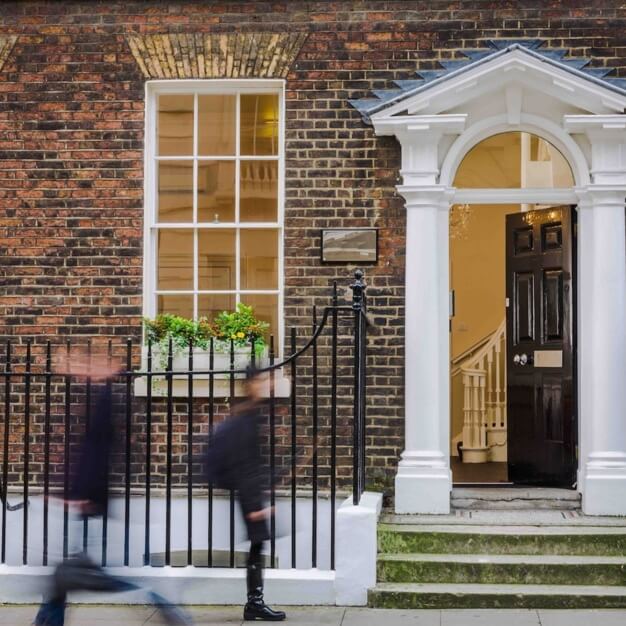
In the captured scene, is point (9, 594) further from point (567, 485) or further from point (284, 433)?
point (567, 485)

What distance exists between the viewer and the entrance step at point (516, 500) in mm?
8820

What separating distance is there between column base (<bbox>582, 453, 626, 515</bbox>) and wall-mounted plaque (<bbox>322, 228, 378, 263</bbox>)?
90.8 inches

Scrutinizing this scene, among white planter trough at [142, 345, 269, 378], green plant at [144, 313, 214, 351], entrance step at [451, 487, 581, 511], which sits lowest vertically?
entrance step at [451, 487, 581, 511]

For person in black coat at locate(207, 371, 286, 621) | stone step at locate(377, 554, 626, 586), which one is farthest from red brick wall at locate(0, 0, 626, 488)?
person in black coat at locate(207, 371, 286, 621)

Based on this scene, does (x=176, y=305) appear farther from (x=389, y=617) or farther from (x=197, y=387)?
(x=389, y=617)

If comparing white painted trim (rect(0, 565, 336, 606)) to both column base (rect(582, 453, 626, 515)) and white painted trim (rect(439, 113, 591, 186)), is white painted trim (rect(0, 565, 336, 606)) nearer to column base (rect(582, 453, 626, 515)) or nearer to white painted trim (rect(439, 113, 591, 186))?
column base (rect(582, 453, 626, 515))

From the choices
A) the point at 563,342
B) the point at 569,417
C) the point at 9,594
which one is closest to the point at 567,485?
the point at 569,417

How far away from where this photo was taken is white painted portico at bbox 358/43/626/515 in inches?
341

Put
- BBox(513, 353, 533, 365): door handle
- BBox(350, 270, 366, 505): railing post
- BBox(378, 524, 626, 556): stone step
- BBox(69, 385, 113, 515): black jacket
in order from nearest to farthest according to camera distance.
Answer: BBox(69, 385, 113, 515): black jacket < BBox(350, 270, 366, 505): railing post < BBox(378, 524, 626, 556): stone step < BBox(513, 353, 533, 365): door handle


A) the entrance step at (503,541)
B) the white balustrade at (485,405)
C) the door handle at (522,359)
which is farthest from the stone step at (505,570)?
the white balustrade at (485,405)

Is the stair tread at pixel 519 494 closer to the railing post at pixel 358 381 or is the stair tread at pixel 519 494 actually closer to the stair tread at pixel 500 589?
the railing post at pixel 358 381

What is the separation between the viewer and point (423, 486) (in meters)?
8.70

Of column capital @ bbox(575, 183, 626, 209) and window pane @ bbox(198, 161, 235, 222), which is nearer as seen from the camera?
column capital @ bbox(575, 183, 626, 209)

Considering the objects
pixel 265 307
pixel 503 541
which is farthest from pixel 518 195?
pixel 503 541
